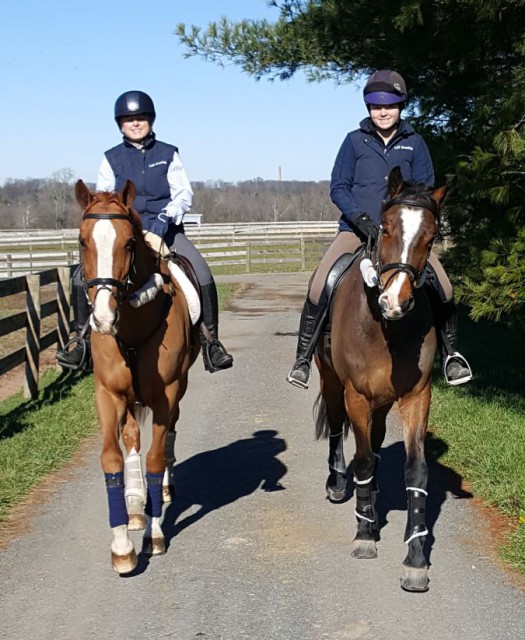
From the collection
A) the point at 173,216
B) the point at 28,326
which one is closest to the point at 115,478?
the point at 173,216

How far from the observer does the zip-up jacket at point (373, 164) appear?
6625mm

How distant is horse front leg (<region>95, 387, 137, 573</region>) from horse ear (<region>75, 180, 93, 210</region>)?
127cm

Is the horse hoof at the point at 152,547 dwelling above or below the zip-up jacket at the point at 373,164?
below

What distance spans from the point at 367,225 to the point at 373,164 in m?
0.69

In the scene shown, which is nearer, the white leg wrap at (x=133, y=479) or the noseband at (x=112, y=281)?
the noseband at (x=112, y=281)

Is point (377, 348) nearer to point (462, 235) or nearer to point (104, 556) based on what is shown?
point (104, 556)

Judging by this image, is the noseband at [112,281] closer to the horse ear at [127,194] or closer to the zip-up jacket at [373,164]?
the horse ear at [127,194]

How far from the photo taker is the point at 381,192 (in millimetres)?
6664

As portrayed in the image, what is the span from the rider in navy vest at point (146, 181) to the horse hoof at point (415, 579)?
109 inches

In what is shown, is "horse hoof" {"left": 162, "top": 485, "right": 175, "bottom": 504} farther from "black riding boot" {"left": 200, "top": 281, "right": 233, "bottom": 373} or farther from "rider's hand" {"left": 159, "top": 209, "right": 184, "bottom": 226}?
"rider's hand" {"left": 159, "top": 209, "right": 184, "bottom": 226}

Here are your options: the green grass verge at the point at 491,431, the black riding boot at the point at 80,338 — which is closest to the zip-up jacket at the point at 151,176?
the black riding boot at the point at 80,338

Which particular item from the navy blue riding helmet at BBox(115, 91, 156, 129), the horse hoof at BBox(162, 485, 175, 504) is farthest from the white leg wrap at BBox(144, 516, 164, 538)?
the navy blue riding helmet at BBox(115, 91, 156, 129)

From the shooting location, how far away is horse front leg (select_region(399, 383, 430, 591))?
18.4 feet

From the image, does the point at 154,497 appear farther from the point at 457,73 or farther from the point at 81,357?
the point at 457,73
